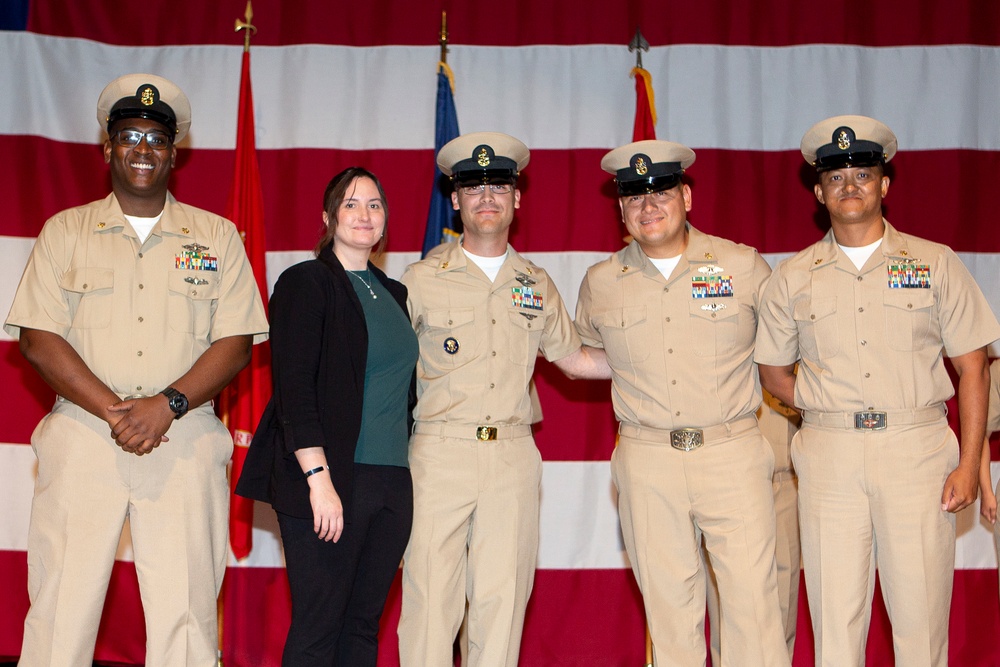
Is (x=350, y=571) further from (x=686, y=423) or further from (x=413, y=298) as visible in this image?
(x=686, y=423)

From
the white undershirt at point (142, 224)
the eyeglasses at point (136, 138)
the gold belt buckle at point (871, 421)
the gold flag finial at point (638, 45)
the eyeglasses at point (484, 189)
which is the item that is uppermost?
the gold flag finial at point (638, 45)

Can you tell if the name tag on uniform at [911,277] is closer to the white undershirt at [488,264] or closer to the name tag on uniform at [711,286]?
the name tag on uniform at [711,286]

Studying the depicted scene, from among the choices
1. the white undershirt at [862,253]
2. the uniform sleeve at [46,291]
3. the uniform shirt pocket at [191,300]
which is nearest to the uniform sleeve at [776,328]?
the white undershirt at [862,253]

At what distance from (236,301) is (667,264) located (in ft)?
5.19

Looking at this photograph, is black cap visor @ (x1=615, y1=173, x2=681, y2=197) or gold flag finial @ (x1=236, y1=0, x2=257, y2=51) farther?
gold flag finial @ (x1=236, y1=0, x2=257, y2=51)

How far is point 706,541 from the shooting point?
3316 mm

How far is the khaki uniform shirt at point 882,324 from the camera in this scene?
10.4 feet

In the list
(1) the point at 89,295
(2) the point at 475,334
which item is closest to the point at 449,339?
(2) the point at 475,334

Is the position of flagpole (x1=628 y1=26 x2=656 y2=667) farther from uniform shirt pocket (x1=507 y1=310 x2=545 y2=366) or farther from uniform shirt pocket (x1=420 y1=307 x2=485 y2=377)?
uniform shirt pocket (x1=420 y1=307 x2=485 y2=377)

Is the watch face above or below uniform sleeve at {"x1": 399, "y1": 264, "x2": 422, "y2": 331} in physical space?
below

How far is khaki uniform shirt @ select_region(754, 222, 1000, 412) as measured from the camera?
3.17m

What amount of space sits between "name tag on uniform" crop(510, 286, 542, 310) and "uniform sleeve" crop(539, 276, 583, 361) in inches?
2.4

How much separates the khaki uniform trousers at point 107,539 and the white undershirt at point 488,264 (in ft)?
3.94

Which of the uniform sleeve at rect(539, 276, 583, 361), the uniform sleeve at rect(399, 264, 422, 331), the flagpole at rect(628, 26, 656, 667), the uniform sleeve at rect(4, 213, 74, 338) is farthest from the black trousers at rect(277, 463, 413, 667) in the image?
the flagpole at rect(628, 26, 656, 667)
